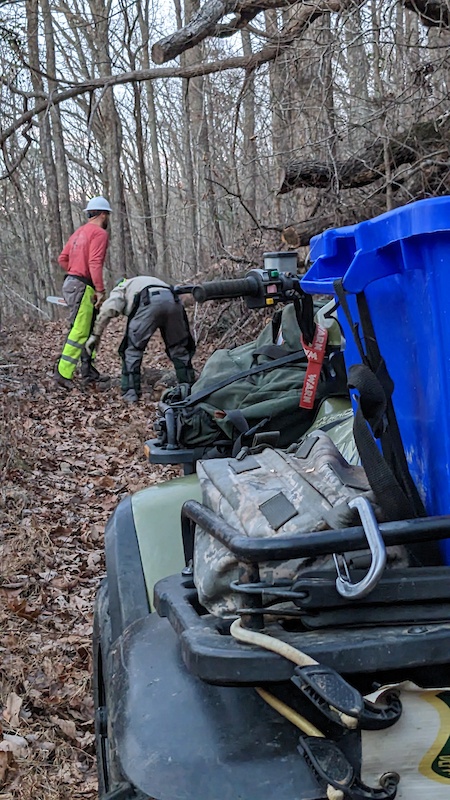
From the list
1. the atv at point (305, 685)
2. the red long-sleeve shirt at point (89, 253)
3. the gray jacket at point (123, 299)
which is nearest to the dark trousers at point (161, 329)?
the gray jacket at point (123, 299)

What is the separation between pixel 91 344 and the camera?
10125 millimetres

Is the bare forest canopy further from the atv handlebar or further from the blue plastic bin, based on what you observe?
the blue plastic bin

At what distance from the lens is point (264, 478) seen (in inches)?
65.2

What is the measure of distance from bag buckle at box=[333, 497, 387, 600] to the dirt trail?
2.21m

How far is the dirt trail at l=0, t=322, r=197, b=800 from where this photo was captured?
3205 millimetres

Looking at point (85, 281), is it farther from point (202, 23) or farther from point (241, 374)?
point (241, 374)

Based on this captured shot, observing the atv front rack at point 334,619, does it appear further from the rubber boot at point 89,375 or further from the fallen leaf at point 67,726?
the rubber boot at point 89,375

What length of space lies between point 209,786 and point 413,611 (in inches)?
17.7

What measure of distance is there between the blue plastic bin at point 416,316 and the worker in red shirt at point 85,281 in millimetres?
8481

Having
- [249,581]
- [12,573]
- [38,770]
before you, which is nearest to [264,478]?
[249,581]

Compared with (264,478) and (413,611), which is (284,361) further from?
(413,611)

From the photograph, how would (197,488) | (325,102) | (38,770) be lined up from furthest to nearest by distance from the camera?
(325,102) < (38,770) < (197,488)

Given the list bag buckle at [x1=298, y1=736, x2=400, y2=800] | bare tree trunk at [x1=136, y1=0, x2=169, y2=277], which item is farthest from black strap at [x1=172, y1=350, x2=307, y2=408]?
bare tree trunk at [x1=136, y1=0, x2=169, y2=277]

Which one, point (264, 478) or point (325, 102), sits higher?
point (325, 102)
